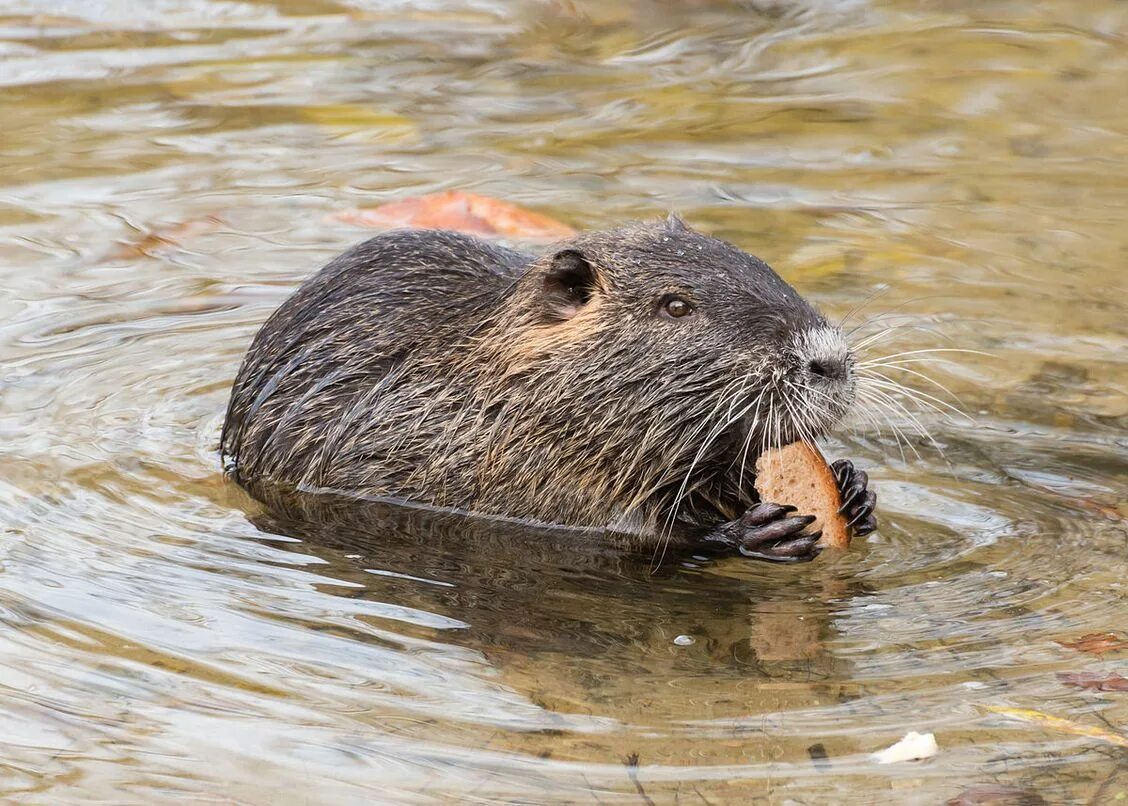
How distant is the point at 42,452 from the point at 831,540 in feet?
7.63

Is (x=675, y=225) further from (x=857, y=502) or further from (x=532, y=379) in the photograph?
(x=857, y=502)

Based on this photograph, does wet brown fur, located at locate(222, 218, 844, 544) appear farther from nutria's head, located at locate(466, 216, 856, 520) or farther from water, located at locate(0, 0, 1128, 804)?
water, located at locate(0, 0, 1128, 804)

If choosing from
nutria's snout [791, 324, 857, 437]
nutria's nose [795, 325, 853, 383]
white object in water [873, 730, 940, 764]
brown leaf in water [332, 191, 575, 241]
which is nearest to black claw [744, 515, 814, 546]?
nutria's snout [791, 324, 857, 437]

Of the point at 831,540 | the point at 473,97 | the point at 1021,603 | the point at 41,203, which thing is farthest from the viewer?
the point at 473,97

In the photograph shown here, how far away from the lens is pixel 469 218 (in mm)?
7230

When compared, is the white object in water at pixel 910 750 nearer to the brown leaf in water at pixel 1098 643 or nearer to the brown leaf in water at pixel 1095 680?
the brown leaf in water at pixel 1095 680

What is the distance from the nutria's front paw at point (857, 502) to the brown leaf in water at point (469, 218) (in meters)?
2.66

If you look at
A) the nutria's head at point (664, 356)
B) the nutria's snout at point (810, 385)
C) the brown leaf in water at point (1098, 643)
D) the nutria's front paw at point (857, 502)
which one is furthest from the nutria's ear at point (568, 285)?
the brown leaf in water at point (1098, 643)

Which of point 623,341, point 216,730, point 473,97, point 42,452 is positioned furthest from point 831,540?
point 473,97

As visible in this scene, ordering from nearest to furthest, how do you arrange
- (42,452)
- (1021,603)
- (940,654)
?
(940,654), (1021,603), (42,452)

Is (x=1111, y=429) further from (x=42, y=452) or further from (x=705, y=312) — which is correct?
(x=42, y=452)

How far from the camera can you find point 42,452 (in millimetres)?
5234

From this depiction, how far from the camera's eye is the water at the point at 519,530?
3512mm

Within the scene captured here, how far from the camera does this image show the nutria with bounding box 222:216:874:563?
4.63 m
